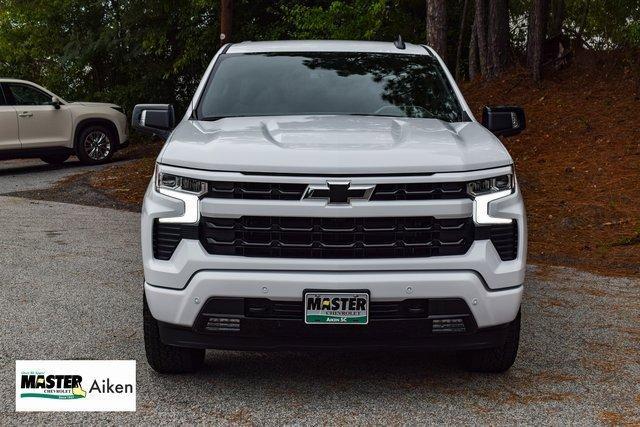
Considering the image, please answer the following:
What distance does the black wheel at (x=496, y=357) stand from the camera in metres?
5.23

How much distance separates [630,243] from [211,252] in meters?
7.00

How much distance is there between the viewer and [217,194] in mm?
4703

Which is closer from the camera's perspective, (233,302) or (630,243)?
(233,302)

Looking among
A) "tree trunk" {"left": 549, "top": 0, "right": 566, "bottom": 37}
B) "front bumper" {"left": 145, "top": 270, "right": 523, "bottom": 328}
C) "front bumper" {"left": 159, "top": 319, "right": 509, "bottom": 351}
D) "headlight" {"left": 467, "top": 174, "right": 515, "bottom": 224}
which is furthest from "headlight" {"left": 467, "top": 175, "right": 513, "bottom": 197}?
"tree trunk" {"left": 549, "top": 0, "right": 566, "bottom": 37}

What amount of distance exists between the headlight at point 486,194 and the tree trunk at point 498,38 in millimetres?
14890

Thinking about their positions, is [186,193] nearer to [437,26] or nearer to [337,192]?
[337,192]

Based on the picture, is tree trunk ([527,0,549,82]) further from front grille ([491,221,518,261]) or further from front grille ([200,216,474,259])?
front grille ([200,216,474,259])

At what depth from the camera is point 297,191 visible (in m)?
4.65

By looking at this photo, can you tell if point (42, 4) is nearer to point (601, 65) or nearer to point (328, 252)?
point (601, 65)

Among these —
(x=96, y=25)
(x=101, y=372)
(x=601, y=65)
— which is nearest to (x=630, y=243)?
(x=101, y=372)

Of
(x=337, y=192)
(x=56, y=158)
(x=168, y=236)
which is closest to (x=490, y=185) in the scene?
(x=337, y=192)

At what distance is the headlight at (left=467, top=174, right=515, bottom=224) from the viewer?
4766mm

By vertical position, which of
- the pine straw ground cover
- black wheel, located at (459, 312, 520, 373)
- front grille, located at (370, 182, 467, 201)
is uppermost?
front grille, located at (370, 182, 467, 201)

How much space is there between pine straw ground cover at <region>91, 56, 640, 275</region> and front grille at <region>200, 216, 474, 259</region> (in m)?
5.04
